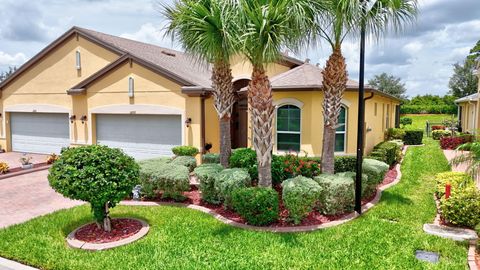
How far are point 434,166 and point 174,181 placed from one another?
12505mm

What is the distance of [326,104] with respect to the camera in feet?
32.0

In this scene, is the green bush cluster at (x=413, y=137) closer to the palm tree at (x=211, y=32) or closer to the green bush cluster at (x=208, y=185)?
the palm tree at (x=211, y=32)

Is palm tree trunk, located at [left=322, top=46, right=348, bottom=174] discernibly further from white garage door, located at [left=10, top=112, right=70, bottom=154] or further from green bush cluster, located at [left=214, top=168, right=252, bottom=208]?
white garage door, located at [left=10, top=112, right=70, bottom=154]

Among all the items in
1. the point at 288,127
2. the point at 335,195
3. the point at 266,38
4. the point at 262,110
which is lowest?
the point at 335,195

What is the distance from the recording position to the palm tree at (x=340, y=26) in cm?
843

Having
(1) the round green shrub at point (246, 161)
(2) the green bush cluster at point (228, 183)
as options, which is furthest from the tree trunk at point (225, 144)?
(2) the green bush cluster at point (228, 183)

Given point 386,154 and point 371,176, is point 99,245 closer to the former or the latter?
point 371,176

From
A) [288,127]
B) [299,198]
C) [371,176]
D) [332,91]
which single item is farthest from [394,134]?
[299,198]

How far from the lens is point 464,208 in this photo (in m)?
7.59

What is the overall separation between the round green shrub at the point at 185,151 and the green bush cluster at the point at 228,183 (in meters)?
5.46

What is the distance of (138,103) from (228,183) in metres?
9.61

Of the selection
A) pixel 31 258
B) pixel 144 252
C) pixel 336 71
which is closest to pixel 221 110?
pixel 336 71

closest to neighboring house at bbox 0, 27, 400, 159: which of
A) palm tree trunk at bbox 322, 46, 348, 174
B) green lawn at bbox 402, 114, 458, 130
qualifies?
palm tree trunk at bbox 322, 46, 348, 174

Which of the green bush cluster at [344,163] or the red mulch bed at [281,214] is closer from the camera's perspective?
the red mulch bed at [281,214]
